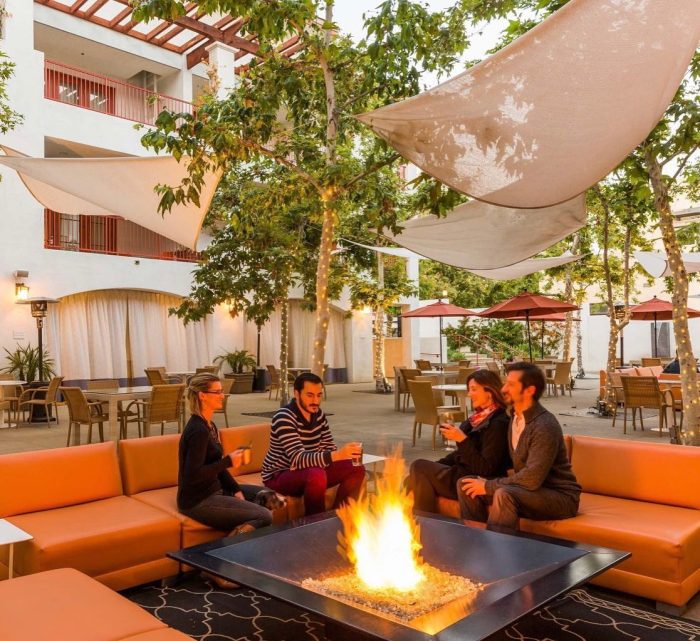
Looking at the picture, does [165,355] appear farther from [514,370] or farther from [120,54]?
[514,370]

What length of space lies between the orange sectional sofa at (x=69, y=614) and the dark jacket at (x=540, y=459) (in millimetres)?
1956

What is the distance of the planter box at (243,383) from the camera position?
16047 millimetres

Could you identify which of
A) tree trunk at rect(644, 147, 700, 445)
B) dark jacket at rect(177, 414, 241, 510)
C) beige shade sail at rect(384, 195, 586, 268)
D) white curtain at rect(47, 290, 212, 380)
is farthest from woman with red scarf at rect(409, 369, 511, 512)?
white curtain at rect(47, 290, 212, 380)

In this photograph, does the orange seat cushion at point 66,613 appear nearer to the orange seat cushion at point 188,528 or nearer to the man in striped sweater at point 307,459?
the orange seat cushion at point 188,528

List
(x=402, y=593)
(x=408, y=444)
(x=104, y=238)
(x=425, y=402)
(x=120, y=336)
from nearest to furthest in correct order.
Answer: (x=402, y=593)
(x=425, y=402)
(x=408, y=444)
(x=120, y=336)
(x=104, y=238)

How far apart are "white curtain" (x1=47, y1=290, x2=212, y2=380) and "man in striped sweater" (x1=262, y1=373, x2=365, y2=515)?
35.3 feet

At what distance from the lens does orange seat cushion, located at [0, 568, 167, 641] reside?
200 cm

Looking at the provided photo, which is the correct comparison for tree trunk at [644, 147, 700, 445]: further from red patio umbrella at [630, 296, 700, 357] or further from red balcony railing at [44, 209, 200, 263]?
red balcony railing at [44, 209, 200, 263]

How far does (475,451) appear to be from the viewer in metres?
3.88

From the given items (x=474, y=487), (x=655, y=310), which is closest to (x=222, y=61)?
(x=655, y=310)

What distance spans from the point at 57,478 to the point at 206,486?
877 millimetres

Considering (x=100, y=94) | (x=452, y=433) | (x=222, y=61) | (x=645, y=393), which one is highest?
(x=222, y=61)

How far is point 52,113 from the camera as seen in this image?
1326 cm

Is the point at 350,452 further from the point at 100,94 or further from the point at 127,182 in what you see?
the point at 100,94
